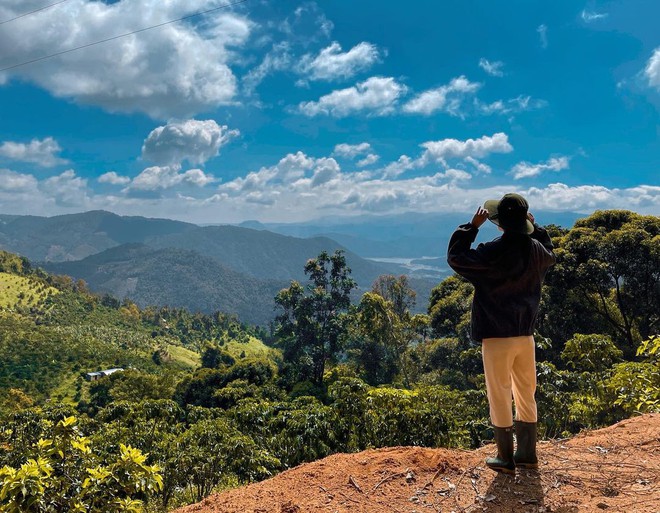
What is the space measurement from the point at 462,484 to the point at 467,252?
172 cm

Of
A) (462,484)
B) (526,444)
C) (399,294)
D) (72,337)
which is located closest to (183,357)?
(72,337)

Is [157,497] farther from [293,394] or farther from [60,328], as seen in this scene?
[60,328]

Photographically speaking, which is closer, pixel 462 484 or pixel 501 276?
pixel 501 276

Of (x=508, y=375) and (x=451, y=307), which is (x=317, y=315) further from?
(x=508, y=375)

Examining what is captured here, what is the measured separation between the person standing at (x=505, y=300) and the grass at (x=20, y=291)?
84.1 meters

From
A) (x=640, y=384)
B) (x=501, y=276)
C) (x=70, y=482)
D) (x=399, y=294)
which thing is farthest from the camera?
(x=399, y=294)

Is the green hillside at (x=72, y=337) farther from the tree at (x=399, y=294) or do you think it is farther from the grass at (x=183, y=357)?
the tree at (x=399, y=294)

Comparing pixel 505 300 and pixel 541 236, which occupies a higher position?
pixel 541 236

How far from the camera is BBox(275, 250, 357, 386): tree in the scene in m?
34.0

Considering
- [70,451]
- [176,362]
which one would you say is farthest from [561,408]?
[176,362]

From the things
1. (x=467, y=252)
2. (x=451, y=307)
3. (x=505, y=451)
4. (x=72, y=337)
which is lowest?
(x=72, y=337)

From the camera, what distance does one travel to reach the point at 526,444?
11.4ft

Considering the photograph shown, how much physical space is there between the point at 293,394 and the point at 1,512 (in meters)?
27.2

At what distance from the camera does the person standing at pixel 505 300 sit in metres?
3.27
